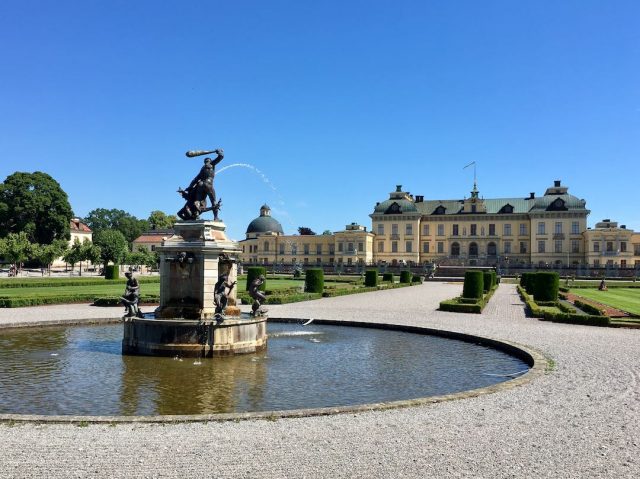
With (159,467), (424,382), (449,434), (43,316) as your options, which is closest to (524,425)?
(449,434)

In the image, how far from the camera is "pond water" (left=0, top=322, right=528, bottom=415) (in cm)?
909

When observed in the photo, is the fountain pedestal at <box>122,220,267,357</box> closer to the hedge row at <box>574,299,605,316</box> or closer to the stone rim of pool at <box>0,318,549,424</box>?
the stone rim of pool at <box>0,318,549,424</box>

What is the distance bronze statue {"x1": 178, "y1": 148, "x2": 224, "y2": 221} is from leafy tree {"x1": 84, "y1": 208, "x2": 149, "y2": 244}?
356 ft

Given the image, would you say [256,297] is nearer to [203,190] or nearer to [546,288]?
[203,190]

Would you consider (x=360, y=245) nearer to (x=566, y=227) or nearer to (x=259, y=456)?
(x=566, y=227)

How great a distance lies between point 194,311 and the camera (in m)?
13.7

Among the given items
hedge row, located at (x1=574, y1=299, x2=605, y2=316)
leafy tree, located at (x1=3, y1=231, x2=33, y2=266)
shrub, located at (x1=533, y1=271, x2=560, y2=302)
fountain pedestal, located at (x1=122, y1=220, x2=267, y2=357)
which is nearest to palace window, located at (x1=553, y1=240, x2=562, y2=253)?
shrub, located at (x1=533, y1=271, x2=560, y2=302)

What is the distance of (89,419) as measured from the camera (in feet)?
24.3

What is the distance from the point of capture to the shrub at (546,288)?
28.9m

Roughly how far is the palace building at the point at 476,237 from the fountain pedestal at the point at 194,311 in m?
67.4

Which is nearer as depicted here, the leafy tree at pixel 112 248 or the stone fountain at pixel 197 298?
the stone fountain at pixel 197 298

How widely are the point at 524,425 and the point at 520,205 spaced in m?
85.7

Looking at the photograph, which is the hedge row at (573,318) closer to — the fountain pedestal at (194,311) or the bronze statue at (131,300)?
the fountain pedestal at (194,311)

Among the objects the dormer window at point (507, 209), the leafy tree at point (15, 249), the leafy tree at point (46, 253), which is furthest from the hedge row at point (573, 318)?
the dormer window at point (507, 209)
